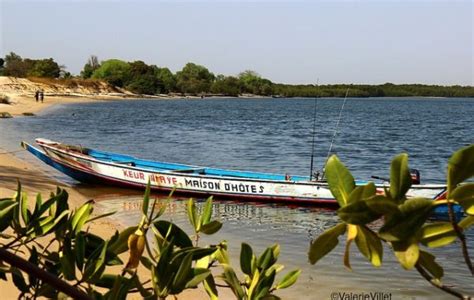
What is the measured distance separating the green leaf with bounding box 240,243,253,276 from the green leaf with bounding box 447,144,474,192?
2.72 ft

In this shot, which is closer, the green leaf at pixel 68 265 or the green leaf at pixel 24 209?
the green leaf at pixel 68 265

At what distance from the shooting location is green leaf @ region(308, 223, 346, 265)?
81cm

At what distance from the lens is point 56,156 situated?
1420 centimetres

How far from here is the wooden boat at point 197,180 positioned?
11570 mm

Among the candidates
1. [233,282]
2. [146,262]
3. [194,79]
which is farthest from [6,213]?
[194,79]

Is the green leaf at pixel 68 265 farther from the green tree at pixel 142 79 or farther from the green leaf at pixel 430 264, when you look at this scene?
the green tree at pixel 142 79

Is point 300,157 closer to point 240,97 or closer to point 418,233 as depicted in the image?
point 418,233

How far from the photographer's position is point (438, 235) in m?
0.79

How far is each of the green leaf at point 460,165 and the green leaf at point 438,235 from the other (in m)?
0.07

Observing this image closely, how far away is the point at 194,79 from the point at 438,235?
143 m

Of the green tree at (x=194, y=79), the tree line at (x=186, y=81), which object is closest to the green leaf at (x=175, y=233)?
the tree line at (x=186, y=81)

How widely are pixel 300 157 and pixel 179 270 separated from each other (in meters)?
22.1

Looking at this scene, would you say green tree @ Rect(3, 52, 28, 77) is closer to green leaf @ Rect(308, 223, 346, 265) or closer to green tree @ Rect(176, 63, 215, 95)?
green tree @ Rect(176, 63, 215, 95)

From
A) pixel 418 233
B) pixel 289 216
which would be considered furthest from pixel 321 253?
pixel 289 216
